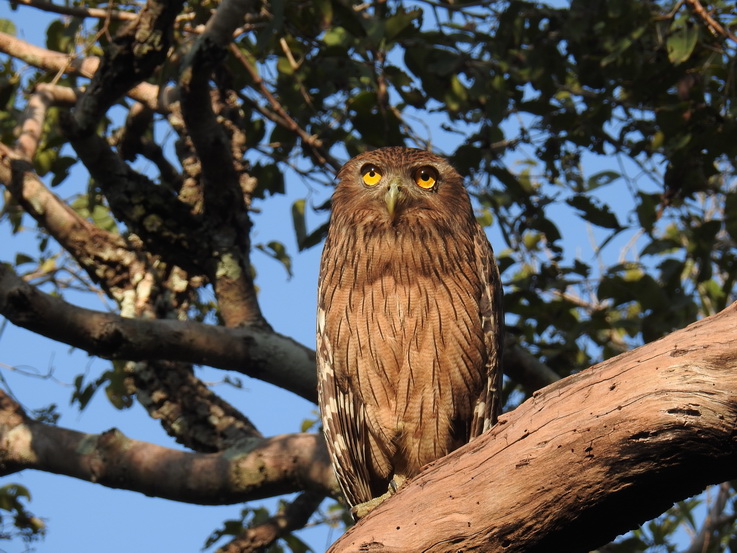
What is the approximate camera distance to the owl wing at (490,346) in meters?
3.18

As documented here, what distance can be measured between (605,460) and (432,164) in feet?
6.43

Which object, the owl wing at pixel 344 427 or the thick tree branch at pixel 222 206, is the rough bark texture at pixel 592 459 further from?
the thick tree branch at pixel 222 206

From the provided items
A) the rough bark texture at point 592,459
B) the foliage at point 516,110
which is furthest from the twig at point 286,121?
the rough bark texture at point 592,459

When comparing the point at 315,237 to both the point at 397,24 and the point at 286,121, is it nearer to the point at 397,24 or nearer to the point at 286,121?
the point at 286,121

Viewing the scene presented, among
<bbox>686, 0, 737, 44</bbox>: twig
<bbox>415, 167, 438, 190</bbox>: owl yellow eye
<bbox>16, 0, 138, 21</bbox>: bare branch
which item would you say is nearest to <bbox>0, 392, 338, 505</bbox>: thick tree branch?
<bbox>415, 167, 438, 190</bbox>: owl yellow eye

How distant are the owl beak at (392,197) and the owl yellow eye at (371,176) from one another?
16 cm

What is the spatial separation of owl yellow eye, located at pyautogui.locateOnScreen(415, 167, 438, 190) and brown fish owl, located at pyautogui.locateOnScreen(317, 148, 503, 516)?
133 millimetres

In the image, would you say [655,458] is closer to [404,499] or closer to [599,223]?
[404,499]

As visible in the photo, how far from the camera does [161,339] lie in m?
3.53

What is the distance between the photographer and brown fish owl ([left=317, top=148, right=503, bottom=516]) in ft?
10.2

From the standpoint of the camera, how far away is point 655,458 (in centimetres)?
180

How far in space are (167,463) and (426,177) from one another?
1.70m

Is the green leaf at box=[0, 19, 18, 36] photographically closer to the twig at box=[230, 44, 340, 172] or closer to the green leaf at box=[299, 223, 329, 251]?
the twig at box=[230, 44, 340, 172]

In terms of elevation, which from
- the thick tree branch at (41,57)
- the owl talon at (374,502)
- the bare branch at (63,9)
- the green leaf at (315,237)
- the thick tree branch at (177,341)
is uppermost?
the thick tree branch at (41,57)
